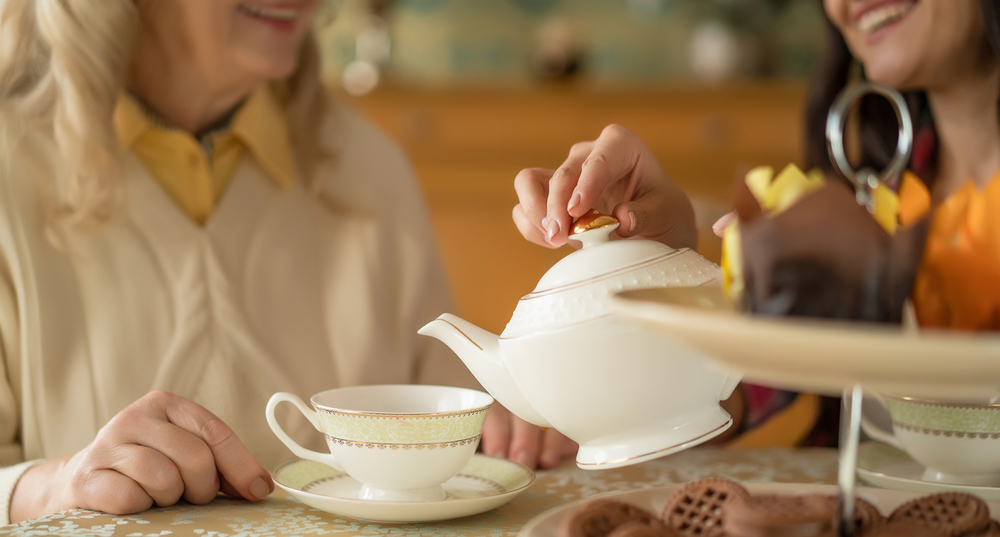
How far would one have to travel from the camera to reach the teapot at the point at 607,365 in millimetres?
487

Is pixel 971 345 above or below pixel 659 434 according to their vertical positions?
above

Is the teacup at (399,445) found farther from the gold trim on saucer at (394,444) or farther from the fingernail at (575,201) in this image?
the fingernail at (575,201)

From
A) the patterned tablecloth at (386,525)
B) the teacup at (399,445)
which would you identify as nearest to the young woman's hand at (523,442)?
the patterned tablecloth at (386,525)

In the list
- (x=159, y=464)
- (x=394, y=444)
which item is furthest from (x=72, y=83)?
(x=394, y=444)

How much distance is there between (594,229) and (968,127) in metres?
0.92

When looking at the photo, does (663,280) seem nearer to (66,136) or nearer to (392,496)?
(392,496)

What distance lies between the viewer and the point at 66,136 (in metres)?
0.94

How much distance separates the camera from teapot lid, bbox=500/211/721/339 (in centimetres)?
49

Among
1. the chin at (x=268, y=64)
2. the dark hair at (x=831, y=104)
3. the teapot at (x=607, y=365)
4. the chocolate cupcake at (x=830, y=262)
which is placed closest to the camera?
the chocolate cupcake at (x=830, y=262)

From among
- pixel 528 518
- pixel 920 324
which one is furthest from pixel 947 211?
pixel 528 518

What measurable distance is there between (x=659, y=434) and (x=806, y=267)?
0.63 feet

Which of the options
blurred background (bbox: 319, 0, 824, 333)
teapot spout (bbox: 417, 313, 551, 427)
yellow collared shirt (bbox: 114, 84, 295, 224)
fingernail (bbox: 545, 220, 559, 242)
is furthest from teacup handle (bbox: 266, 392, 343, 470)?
blurred background (bbox: 319, 0, 824, 333)

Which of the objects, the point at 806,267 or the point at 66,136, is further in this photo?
the point at 66,136

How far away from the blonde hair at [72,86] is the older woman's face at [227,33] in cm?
5
